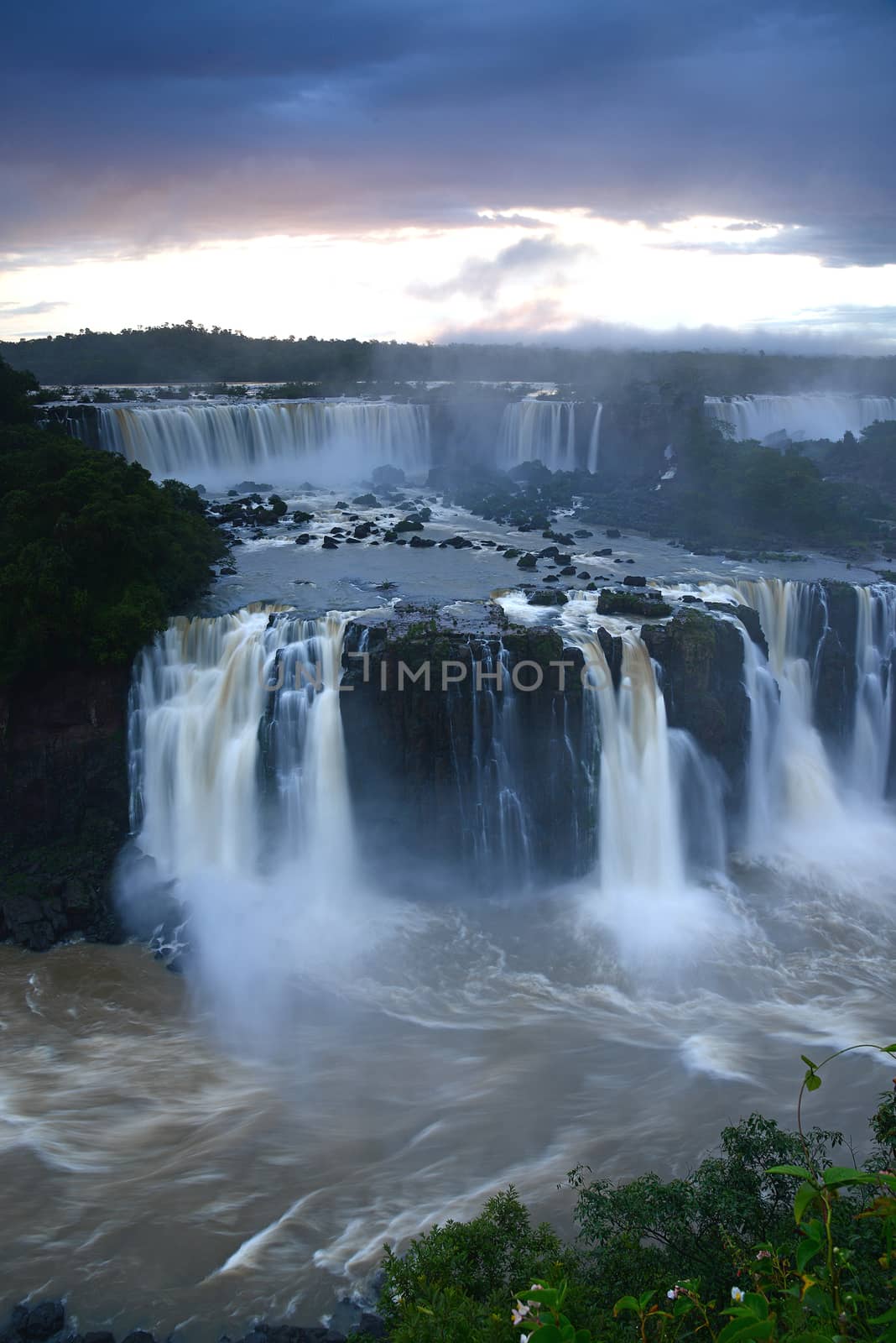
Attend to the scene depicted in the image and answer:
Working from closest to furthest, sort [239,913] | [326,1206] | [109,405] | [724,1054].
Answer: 1. [326,1206]
2. [724,1054]
3. [239,913]
4. [109,405]

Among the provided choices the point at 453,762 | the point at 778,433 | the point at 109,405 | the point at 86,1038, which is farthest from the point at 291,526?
the point at 778,433

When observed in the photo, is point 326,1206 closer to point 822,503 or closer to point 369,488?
point 822,503

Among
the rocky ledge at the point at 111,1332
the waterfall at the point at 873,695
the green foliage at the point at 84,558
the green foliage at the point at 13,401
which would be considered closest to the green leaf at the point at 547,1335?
the rocky ledge at the point at 111,1332

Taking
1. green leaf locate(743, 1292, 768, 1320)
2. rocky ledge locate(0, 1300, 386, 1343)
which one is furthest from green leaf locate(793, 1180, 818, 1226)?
rocky ledge locate(0, 1300, 386, 1343)

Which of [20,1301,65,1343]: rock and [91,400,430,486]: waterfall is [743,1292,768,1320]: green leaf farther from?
[91,400,430,486]: waterfall

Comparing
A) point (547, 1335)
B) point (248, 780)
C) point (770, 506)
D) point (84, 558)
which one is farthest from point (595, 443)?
point (547, 1335)
